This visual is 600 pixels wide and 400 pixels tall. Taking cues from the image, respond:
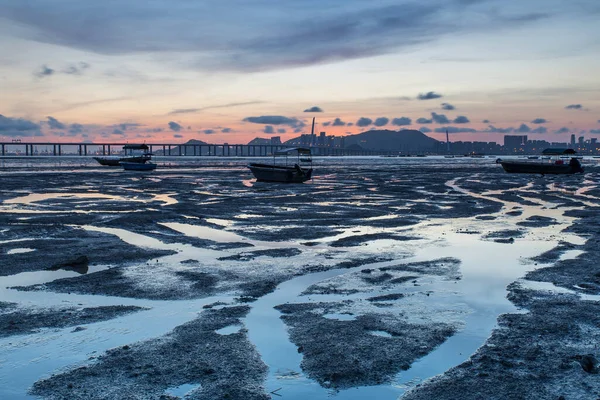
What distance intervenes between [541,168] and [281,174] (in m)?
32.0

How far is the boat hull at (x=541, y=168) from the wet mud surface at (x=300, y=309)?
43.3 metres

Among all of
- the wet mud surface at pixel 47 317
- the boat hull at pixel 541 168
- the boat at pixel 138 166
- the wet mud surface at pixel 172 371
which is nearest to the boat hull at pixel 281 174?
the boat hull at pixel 541 168

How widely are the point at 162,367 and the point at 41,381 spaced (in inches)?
53.0

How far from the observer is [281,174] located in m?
44.4

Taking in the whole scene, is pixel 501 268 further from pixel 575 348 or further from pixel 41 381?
pixel 41 381

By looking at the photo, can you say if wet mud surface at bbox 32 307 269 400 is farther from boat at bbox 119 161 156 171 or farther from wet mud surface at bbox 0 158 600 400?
boat at bbox 119 161 156 171

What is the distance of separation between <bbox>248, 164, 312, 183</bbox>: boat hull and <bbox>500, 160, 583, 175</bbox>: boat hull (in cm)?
2936

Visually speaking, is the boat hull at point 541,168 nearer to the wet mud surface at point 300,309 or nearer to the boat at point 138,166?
the wet mud surface at point 300,309

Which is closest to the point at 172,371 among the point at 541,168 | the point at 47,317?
the point at 47,317

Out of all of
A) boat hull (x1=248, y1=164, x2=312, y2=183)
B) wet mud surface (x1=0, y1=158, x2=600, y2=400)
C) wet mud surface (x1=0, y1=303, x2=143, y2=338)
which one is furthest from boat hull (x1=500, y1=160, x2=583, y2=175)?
wet mud surface (x1=0, y1=303, x2=143, y2=338)

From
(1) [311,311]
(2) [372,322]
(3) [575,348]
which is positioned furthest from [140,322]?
(3) [575,348]

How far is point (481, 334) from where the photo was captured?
8.02 m

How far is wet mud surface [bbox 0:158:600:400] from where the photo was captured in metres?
6.34

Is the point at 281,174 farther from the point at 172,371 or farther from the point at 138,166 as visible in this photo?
the point at 172,371
